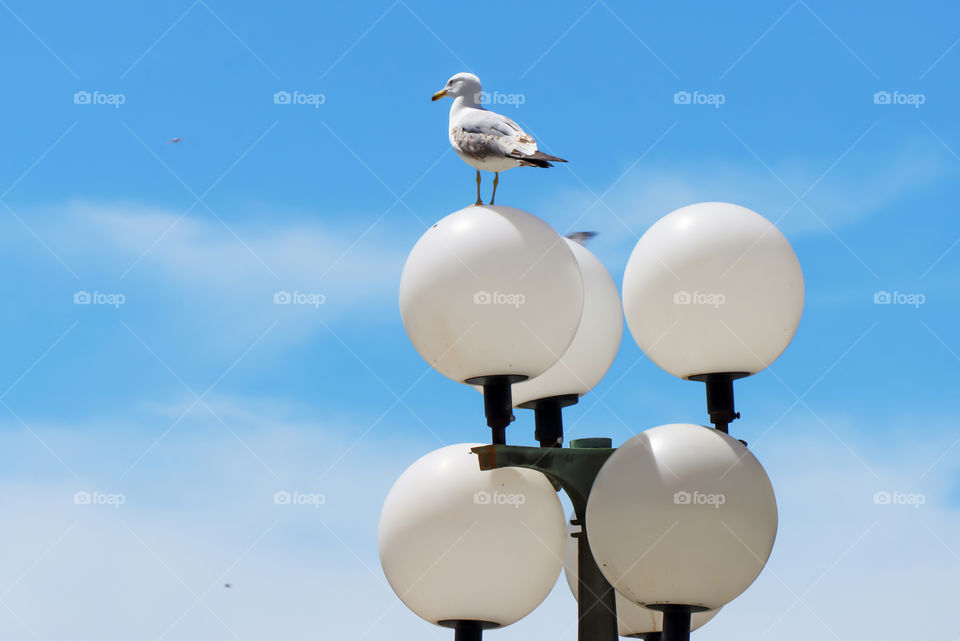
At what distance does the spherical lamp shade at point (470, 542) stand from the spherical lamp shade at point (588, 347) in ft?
3.60

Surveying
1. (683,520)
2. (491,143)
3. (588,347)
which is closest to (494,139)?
(491,143)

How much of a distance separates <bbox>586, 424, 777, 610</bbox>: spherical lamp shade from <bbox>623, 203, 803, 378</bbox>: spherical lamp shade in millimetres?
649

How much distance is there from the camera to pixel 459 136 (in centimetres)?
706

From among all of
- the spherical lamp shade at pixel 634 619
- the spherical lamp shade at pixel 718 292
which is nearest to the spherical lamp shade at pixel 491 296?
the spherical lamp shade at pixel 718 292

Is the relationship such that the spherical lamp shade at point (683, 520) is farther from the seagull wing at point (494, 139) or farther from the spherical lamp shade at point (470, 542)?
the seagull wing at point (494, 139)

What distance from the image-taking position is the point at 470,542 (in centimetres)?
621

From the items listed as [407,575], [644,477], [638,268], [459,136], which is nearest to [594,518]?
[644,477]

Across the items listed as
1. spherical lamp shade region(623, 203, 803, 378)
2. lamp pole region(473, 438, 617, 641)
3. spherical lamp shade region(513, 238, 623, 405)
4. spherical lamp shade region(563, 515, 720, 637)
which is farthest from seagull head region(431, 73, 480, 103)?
spherical lamp shade region(563, 515, 720, 637)

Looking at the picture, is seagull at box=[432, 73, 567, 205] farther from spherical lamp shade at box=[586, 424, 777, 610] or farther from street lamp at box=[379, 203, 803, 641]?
spherical lamp shade at box=[586, 424, 777, 610]

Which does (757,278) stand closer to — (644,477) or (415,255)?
(644,477)

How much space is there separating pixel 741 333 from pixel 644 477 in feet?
3.60

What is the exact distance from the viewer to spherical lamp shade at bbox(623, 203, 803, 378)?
260 inches

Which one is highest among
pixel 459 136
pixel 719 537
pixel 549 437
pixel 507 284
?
pixel 459 136

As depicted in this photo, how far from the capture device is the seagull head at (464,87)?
742cm
